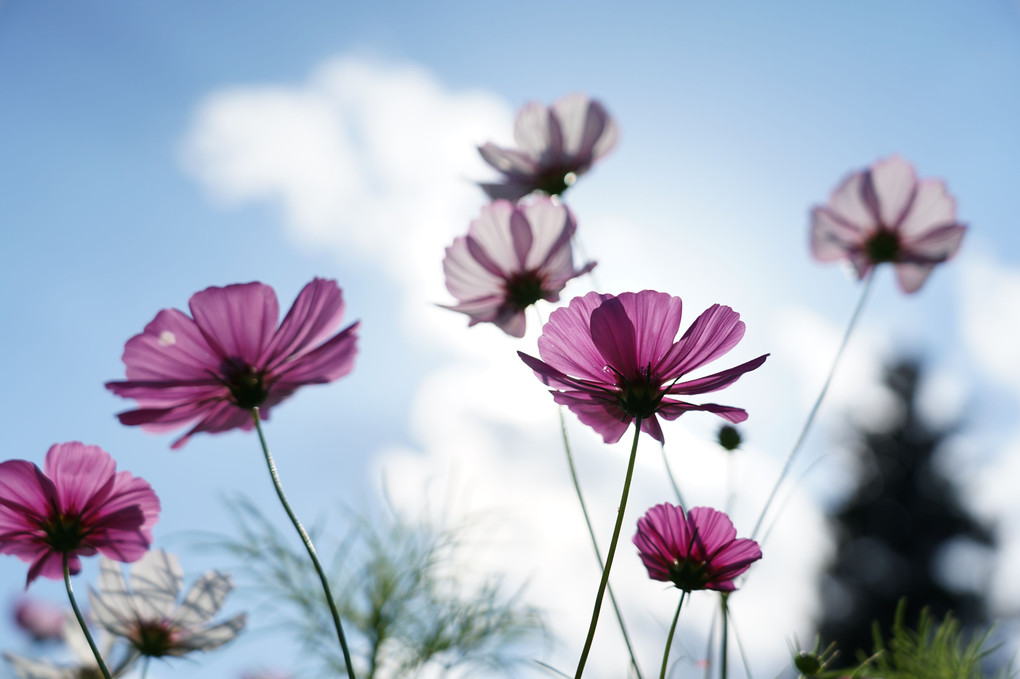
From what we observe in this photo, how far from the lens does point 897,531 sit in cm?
656

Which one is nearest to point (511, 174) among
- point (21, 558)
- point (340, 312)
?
point (340, 312)

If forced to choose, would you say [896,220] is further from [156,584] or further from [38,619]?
[38,619]

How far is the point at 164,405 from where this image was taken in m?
0.34

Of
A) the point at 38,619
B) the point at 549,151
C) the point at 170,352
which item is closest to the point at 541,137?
the point at 549,151

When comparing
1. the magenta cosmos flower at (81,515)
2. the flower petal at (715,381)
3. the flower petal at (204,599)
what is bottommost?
the flower petal at (204,599)

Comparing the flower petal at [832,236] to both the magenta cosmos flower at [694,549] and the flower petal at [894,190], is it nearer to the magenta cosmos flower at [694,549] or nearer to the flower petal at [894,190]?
the flower petal at [894,190]

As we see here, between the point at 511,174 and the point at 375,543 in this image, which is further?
the point at 375,543

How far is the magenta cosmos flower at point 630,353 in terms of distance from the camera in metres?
0.35

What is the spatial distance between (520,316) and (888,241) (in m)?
0.49

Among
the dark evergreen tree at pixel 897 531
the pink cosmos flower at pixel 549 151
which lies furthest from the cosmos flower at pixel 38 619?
the dark evergreen tree at pixel 897 531

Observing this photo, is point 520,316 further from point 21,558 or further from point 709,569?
point 21,558

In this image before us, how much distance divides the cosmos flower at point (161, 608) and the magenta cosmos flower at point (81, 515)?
0.07m

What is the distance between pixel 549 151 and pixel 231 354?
45cm

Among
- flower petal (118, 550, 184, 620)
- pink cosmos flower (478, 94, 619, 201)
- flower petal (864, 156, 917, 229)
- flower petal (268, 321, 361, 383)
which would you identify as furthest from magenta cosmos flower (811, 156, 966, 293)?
flower petal (118, 550, 184, 620)
